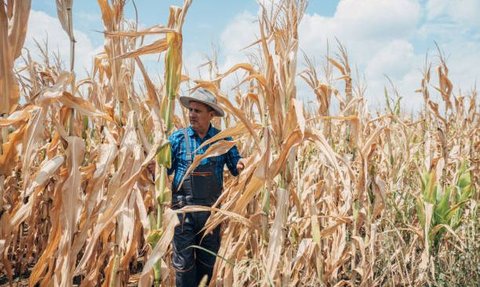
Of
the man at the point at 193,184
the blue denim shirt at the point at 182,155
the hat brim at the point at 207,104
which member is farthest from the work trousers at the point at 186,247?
the hat brim at the point at 207,104

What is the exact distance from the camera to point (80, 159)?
1.78 m

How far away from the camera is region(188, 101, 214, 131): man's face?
2.77 meters

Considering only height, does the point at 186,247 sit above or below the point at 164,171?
below

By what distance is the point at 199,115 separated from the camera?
9.13 ft

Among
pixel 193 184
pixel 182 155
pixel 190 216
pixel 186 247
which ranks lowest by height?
pixel 186 247

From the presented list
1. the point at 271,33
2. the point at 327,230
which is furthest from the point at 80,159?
the point at 327,230

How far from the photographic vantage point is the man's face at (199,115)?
277cm

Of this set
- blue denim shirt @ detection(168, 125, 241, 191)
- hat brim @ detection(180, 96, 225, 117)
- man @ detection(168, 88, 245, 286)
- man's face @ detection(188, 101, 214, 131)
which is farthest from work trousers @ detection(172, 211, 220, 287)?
hat brim @ detection(180, 96, 225, 117)

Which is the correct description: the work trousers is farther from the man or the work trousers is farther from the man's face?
the man's face

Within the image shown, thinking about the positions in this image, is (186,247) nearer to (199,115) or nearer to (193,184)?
(193,184)

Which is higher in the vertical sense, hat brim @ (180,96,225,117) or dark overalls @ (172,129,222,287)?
hat brim @ (180,96,225,117)

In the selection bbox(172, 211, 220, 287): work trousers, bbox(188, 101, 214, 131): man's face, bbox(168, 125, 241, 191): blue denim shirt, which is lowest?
bbox(172, 211, 220, 287): work trousers

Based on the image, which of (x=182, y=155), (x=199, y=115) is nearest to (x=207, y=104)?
(x=199, y=115)

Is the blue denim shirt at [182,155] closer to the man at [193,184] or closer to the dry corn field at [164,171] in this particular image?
the man at [193,184]
